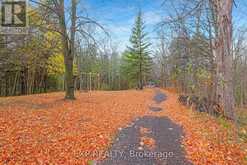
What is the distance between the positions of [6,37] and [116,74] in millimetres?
31026

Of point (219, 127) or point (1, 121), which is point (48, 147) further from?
point (219, 127)

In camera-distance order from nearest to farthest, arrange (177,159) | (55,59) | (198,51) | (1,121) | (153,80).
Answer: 1. (177,159)
2. (1,121)
3. (198,51)
4. (55,59)
5. (153,80)

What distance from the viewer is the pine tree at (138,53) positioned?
3406 cm

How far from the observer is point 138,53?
34.1 m

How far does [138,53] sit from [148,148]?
2924cm

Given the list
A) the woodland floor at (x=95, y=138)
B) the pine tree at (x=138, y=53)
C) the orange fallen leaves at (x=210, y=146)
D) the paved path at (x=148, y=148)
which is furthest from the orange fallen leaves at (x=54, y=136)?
the pine tree at (x=138, y=53)

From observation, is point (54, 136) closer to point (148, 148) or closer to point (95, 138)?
point (95, 138)

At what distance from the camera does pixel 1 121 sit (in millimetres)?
6766

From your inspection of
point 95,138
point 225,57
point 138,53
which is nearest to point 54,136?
point 95,138

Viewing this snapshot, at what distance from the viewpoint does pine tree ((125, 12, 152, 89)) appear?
34.1 m

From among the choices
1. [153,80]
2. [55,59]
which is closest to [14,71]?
[55,59]

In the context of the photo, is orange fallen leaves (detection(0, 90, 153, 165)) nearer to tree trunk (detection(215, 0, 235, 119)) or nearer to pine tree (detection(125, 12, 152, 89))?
tree trunk (detection(215, 0, 235, 119))

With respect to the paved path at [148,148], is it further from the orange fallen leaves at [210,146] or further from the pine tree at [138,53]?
the pine tree at [138,53]

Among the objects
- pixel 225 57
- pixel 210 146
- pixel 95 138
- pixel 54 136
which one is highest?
pixel 225 57
